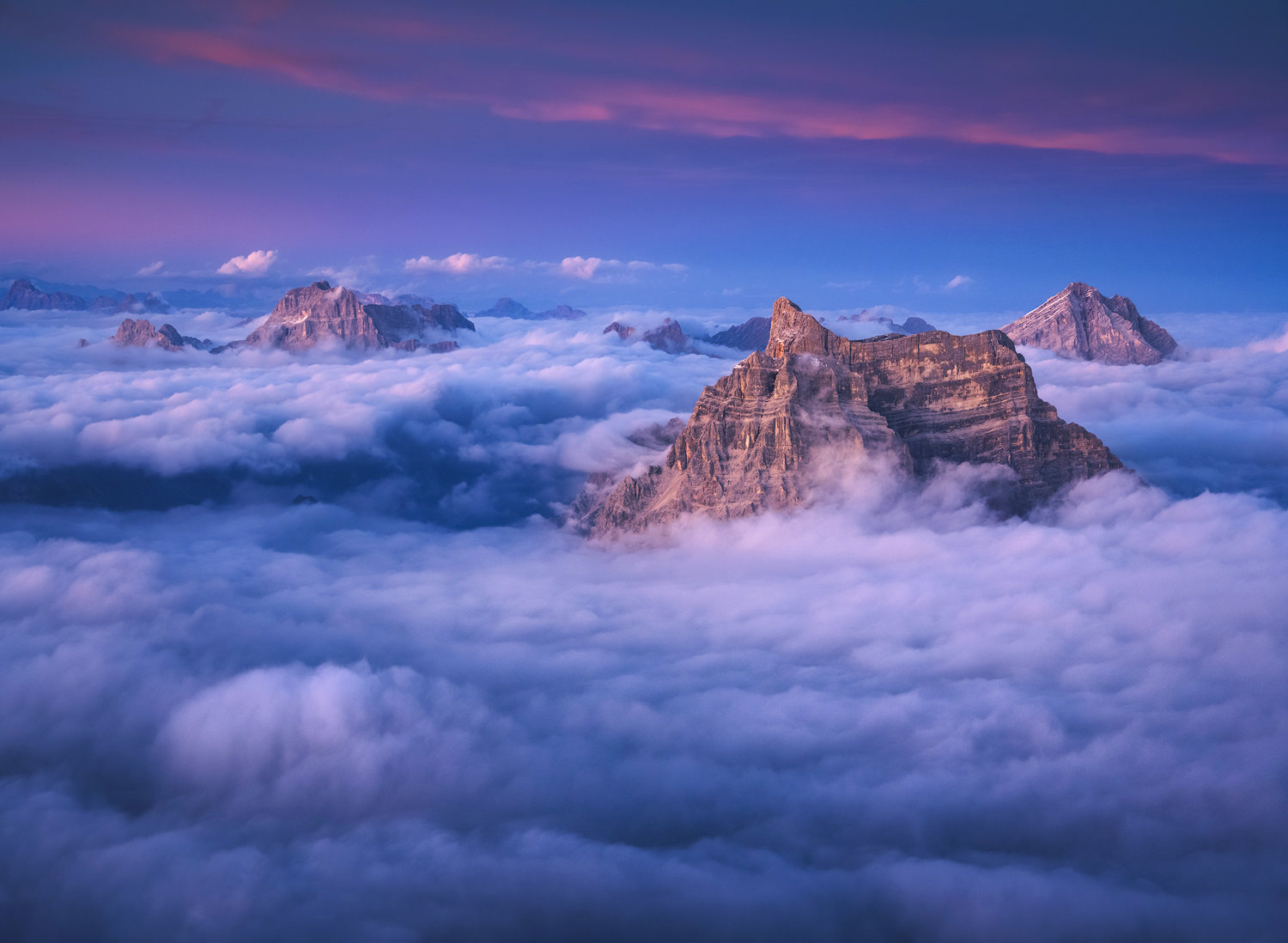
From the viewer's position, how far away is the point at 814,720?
117 m

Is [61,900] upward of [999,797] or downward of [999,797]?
downward

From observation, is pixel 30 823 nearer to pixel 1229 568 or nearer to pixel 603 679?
pixel 603 679

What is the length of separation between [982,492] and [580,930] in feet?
440

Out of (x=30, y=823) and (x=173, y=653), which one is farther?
(x=173, y=653)

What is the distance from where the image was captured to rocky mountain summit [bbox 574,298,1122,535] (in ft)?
589

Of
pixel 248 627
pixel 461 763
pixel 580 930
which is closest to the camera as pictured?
pixel 580 930

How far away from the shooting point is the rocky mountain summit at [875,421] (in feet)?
589

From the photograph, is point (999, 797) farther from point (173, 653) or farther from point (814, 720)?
point (173, 653)

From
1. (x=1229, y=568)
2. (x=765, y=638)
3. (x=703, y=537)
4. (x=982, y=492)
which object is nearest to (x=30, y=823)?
(x=765, y=638)

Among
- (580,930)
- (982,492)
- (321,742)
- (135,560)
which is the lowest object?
(580,930)

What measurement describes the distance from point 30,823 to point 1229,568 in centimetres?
18638

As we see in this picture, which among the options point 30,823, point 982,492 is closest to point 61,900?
point 30,823

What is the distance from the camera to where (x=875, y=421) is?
179 m

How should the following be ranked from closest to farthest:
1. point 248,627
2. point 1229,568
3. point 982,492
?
point 1229,568, point 248,627, point 982,492
